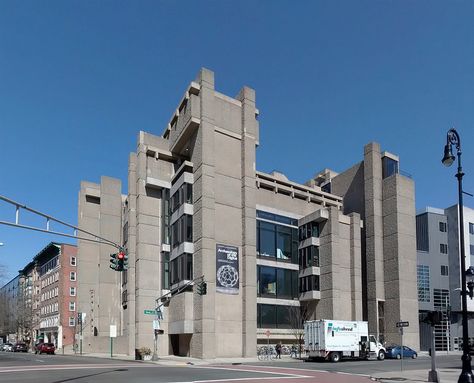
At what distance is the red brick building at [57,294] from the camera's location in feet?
316

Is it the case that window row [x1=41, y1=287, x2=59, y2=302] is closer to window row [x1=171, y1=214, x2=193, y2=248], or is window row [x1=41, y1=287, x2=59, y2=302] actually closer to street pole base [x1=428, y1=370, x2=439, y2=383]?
window row [x1=171, y1=214, x2=193, y2=248]

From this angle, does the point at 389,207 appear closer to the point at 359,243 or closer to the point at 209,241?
the point at 359,243

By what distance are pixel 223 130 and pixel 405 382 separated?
1316 inches

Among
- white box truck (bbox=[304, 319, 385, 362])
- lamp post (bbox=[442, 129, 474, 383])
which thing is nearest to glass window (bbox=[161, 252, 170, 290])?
white box truck (bbox=[304, 319, 385, 362])

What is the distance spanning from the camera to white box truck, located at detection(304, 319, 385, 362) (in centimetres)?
4088

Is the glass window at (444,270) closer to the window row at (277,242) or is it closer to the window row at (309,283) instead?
the window row at (309,283)

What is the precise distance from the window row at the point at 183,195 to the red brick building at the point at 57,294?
4539 centimetres

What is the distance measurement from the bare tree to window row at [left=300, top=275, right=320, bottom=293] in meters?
1.90

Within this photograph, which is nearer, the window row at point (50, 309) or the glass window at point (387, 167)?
the glass window at point (387, 167)

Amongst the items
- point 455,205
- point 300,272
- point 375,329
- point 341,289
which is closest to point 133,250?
point 300,272

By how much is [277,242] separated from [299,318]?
8346 mm

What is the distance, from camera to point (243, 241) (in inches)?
1983

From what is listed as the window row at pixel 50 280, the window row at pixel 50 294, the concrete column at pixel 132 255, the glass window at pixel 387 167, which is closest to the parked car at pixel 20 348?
the window row at pixel 50 294

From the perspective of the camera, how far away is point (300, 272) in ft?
192
